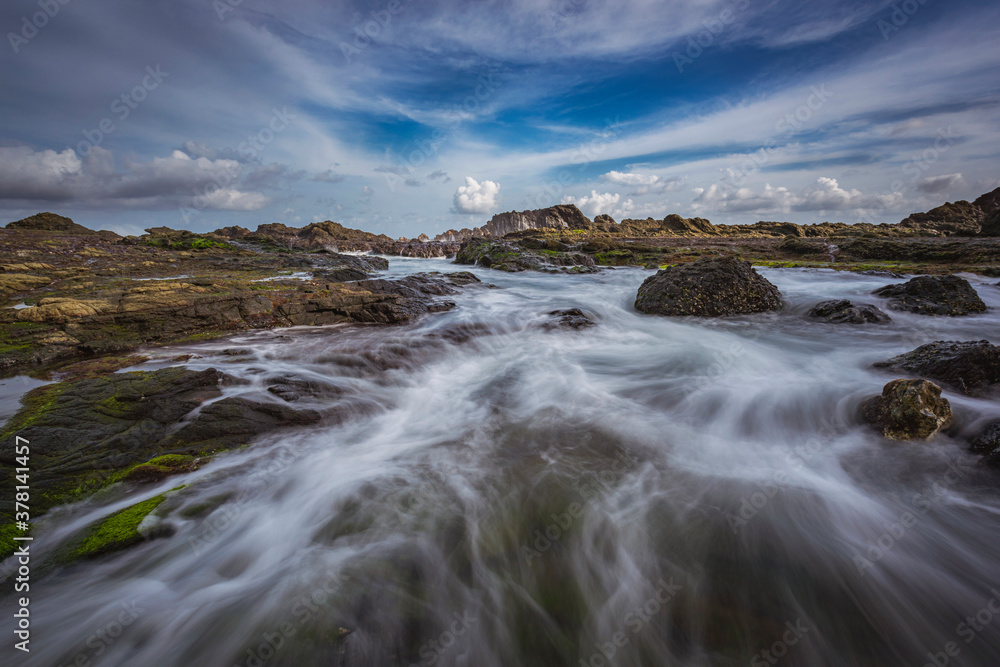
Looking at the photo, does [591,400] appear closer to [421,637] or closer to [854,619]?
[854,619]

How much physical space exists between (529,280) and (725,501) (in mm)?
15297

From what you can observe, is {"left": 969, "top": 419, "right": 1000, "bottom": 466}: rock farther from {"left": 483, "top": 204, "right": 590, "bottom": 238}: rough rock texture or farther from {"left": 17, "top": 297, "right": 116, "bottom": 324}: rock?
{"left": 483, "top": 204, "right": 590, "bottom": 238}: rough rock texture

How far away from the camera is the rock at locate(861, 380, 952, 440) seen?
376 cm

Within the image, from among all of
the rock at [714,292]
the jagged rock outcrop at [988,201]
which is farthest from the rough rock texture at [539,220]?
the rock at [714,292]

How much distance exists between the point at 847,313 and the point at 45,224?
6633 cm

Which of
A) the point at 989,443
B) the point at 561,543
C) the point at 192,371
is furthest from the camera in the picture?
the point at 192,371

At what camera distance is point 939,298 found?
28.5 feet

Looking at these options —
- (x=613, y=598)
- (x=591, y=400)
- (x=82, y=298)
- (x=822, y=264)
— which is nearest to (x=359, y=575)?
(x=613, y=598)

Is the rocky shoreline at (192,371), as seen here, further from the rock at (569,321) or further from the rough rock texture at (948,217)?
the rough rock texture at (948,217)

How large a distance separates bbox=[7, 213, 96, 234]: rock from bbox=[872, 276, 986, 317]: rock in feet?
211

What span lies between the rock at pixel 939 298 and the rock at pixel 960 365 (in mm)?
4952

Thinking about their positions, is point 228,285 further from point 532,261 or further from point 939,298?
point 939,298

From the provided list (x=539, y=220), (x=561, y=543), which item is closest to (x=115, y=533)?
(x=561, y=543)

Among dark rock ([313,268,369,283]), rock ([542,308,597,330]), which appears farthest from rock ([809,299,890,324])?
dark rock ([313,268,369,283])
